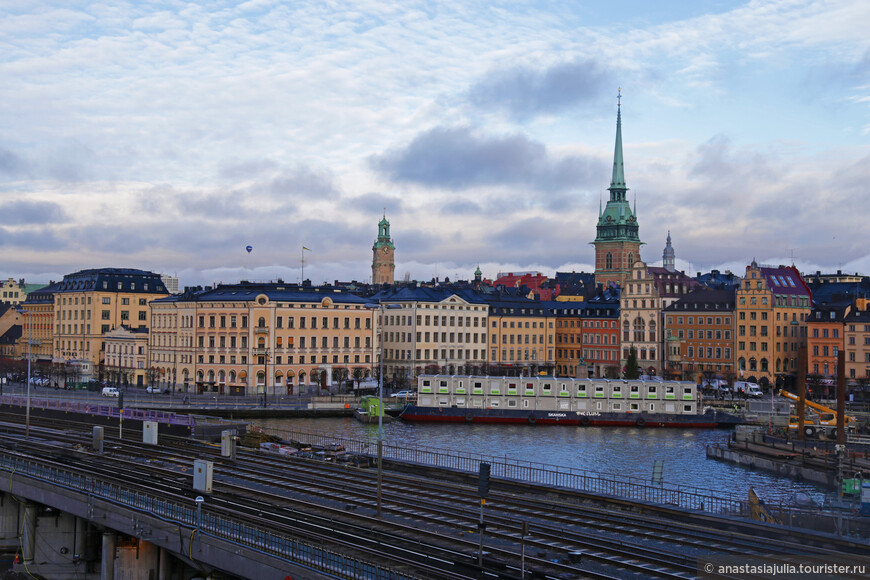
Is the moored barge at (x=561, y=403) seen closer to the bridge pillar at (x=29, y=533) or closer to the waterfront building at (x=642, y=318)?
the waterfront building at (x=642, y=318)

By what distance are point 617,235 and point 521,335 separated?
5003 cm

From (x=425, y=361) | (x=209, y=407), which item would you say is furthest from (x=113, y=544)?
(x=425, y=361)

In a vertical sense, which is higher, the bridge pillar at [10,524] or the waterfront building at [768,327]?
the waterfront building at [768,327]

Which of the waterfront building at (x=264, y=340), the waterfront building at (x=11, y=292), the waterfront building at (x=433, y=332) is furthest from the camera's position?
the waterfront building at (x=11, y=292)

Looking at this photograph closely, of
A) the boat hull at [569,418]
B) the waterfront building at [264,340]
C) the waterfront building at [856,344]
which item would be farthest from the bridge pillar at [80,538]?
the waterfront building at [856,344]

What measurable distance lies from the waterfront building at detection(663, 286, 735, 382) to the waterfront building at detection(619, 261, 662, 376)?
165 centimetres

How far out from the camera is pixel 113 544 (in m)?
33.5

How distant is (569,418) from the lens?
3423 inches

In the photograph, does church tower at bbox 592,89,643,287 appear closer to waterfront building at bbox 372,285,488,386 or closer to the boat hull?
waterfront building at bbox 372,285,488,386

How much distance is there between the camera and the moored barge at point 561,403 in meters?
86.6

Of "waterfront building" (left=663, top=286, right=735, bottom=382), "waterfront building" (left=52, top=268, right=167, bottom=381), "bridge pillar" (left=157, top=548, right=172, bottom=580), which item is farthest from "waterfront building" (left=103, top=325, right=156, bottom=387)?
"bridge pillar" (left=157, top=548, right=172, bottom=580)

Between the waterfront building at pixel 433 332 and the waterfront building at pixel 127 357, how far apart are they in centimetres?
2702

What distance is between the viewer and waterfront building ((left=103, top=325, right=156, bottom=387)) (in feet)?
368

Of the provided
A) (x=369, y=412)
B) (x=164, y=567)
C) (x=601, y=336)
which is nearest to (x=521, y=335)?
(x=601, y=336)
